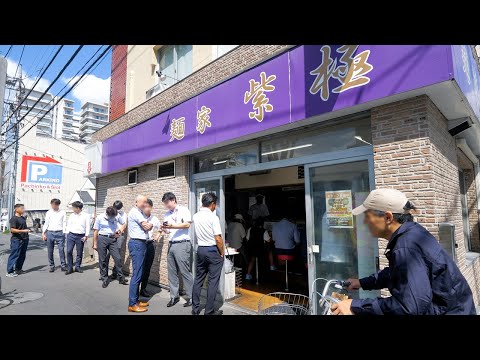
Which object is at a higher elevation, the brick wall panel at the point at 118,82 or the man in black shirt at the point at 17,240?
the brick wall panel at the point at 118,82

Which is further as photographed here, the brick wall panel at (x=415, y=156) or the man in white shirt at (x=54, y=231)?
the man in white shirt at (x=54, y=231)

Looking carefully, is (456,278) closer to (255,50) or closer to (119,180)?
(255,50)

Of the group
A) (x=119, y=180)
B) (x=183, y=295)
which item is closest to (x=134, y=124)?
(x=119, y=180)

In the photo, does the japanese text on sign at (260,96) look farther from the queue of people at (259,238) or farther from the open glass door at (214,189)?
the queue of people at (259,238)

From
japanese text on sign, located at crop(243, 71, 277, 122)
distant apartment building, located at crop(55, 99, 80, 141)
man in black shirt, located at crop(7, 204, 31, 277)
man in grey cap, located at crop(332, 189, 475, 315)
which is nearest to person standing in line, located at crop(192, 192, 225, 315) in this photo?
japanese text on sign, located at crop(243, 71, 277, 122)

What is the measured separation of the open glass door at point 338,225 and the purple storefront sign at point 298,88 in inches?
36.5

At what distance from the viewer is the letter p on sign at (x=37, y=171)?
2736 cm

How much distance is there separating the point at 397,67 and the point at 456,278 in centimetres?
251

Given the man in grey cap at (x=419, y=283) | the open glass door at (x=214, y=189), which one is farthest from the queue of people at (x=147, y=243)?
the man in grey cap at (x=419, y=283)

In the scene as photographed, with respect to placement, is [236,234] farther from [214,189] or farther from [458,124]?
[458,124]

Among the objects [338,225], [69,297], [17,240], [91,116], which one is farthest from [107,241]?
[91,116]

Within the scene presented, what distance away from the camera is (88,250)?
10.3 metres

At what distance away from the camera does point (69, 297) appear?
594cm
